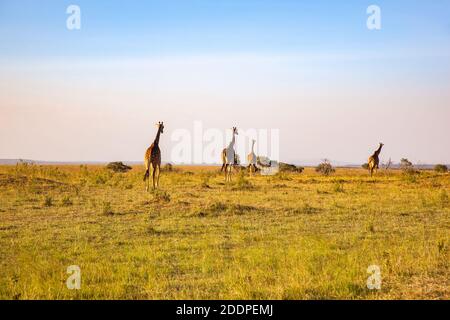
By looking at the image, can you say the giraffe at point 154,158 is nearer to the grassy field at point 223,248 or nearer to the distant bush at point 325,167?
the grassy field at point 223,248

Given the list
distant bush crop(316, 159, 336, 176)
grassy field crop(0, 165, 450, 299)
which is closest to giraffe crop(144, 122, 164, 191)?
grassy field crop(0, 165, 450, 299)

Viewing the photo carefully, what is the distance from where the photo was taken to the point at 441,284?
275 inches

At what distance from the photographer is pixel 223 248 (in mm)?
9930

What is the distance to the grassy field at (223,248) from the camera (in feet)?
22.3

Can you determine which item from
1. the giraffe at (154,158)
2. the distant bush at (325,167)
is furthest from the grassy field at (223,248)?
the distant bush at (325,167)

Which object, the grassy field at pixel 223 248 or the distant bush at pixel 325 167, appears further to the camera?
the distant bush at pixel 325 167

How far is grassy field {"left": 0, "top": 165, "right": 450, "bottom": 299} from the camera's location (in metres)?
6.80

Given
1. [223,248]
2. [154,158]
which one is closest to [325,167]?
[154,158]

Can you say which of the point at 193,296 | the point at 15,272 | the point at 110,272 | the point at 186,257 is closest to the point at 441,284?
the point at 193,296

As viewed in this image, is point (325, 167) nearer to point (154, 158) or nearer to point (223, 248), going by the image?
point (154, 158)

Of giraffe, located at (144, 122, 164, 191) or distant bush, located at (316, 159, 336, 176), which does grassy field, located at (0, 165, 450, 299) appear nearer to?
giraffe, located at (144, 122, 164, 191)

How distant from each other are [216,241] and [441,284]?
483cm

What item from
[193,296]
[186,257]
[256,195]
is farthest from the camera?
[256,195]
